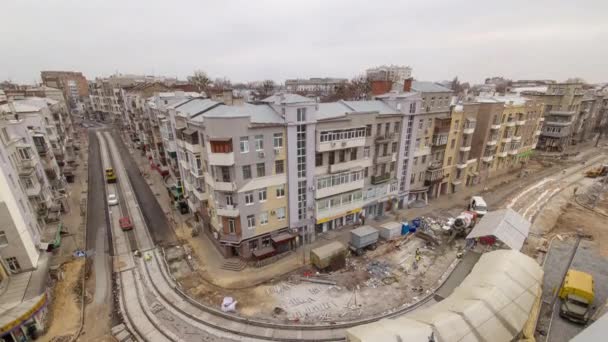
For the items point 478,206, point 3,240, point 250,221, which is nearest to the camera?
point 3,240

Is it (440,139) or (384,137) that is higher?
(384,137)

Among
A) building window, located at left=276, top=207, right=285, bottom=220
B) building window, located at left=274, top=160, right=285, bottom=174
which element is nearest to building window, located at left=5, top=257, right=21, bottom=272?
building window, located at left=276, top=207, right=285, bottom=220

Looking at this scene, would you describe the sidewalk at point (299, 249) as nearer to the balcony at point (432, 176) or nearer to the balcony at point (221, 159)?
the balcony at point (432, 176)

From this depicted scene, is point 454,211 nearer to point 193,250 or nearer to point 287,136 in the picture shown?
point 287,136

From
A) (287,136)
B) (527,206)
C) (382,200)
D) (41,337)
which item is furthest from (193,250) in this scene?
(527,206)

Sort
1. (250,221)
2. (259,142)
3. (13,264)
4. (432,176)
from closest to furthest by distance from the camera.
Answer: (13,264)
(259,142)
(250,221)
(432,176)

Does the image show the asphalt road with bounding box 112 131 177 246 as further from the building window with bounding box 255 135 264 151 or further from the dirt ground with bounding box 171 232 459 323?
the building window with bounding box 255 135 264 151

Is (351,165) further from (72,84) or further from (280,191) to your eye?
(72,84)

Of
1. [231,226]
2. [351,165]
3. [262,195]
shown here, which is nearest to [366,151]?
[351,165]
